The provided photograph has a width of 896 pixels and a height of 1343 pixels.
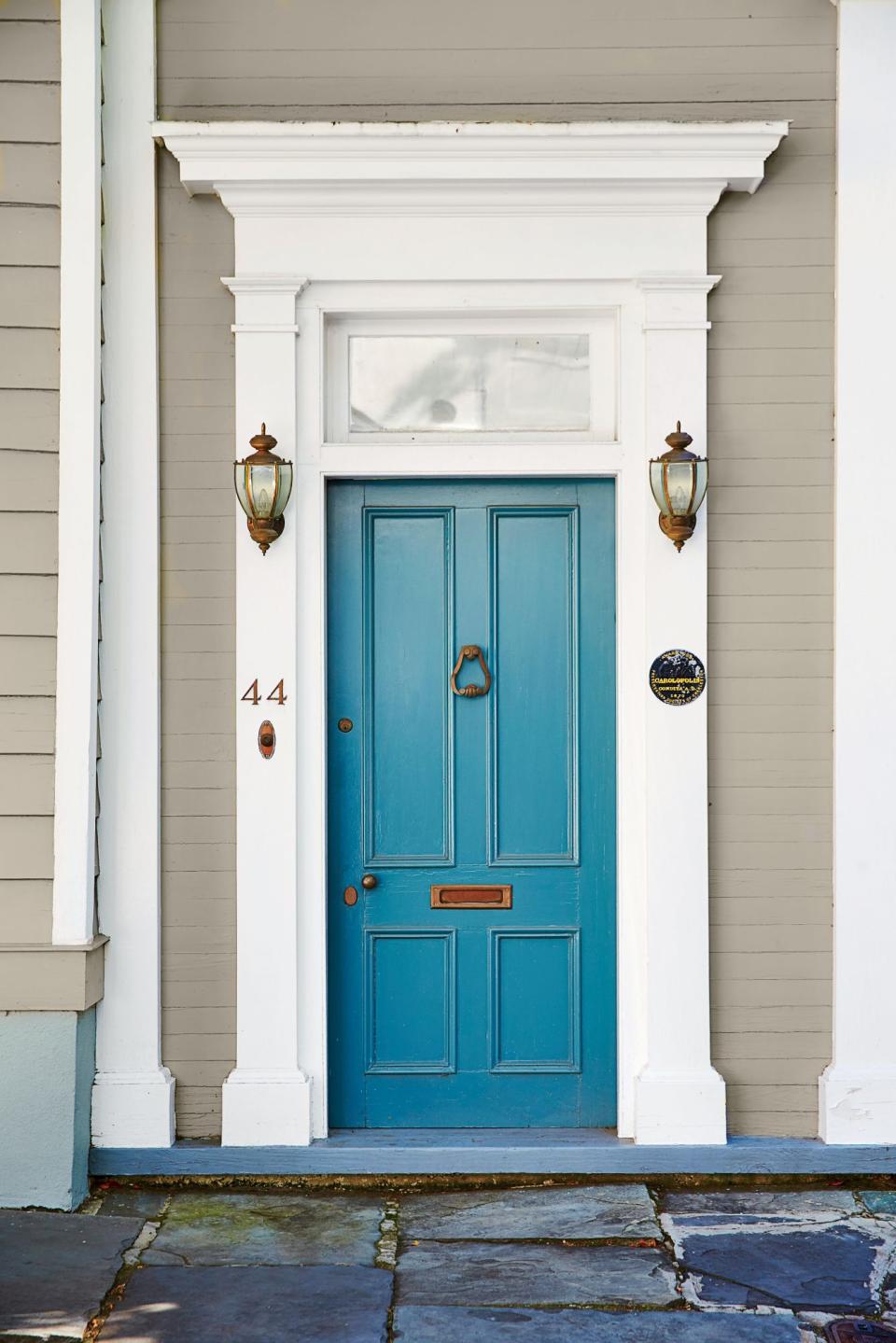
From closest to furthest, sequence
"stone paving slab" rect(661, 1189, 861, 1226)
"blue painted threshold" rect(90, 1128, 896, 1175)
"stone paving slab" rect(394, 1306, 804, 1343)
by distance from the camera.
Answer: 1. "stone paving slab" rect(394, 1306, 804, 1343)
2. "stone paving slab" rect(661, 1189, 861, 1226)
3. "blue painted threshold" rect(90, 1128, 896, 1175)

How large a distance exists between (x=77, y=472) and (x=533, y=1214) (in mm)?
2775

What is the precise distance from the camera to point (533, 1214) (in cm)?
392

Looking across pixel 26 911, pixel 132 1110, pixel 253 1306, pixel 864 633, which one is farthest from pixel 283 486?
pixel 253 1306

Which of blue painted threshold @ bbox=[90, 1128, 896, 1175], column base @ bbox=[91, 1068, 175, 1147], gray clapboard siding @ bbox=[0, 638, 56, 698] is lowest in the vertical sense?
blue painted threshold @ bbox=[90, 1128, 896, 1175]

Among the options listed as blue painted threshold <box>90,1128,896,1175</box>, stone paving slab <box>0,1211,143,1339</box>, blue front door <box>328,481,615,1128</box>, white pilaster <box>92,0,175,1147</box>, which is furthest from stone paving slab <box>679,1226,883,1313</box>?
white pilaster <box>92,0,175,1147</box>

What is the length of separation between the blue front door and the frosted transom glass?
23 centimetres

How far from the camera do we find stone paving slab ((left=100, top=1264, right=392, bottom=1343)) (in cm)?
321

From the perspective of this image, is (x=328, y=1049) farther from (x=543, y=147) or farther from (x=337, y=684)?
(x=543, y=147)

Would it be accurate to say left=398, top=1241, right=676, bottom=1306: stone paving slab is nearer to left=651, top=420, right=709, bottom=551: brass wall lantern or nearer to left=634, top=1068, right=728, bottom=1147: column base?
left=634, top=1068, right=728, bottom=1147: column base

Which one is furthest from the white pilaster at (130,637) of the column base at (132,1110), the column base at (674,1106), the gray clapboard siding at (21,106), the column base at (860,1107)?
the column base at (860,1107)

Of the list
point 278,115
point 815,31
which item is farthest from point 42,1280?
point 815,31

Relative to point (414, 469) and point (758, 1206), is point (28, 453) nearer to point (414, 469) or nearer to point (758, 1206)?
point (414, 469)

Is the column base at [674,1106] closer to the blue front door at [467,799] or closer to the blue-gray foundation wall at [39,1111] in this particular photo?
the blue front door at [467,799]

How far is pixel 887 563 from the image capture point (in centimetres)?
425
